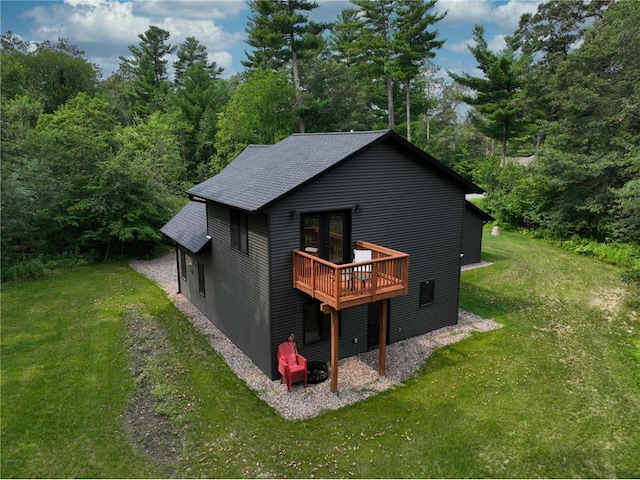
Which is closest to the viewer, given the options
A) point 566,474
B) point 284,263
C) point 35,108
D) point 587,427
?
point 566,474

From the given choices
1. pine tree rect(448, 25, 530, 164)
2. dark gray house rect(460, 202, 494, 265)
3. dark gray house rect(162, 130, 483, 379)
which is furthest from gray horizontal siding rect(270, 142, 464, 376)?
pine tree rect(448, 25, 530, 164)

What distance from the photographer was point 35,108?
76.4 feet

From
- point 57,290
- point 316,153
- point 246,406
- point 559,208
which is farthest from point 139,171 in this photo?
point 559,208

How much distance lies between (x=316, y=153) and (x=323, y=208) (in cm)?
181

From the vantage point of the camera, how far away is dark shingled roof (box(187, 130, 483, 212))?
9602mm

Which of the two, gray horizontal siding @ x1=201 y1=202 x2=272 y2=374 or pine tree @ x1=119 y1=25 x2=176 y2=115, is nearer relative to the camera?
gray horizontal siding @ x1=201 y1=202 x2=272 y2=374

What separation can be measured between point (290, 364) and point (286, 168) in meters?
5.05

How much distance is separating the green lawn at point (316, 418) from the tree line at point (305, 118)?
687 cm

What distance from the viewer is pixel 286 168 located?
10.9 meters

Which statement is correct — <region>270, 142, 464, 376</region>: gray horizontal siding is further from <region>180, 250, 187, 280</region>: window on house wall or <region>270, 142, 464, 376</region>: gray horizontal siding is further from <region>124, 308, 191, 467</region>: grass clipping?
<region>180, 250, 187, 280</region>: window on house wall

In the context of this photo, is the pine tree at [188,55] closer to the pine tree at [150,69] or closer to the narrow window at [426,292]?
the pine tree at [150,69]

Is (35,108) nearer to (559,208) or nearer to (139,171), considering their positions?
(139,171)

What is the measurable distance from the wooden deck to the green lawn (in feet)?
7.82

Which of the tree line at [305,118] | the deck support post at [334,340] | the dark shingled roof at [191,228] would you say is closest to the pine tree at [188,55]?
the tree line at [305,118]
